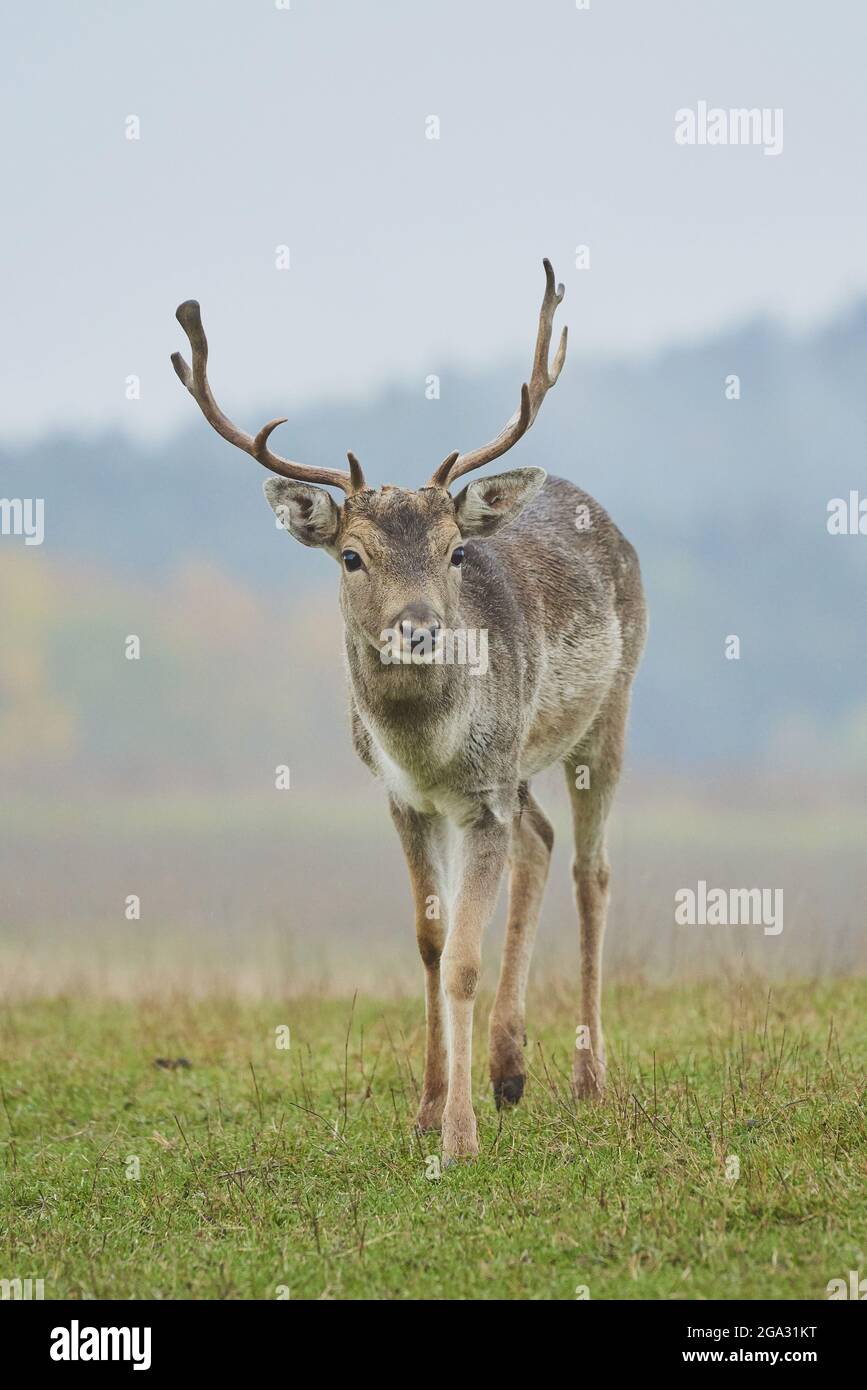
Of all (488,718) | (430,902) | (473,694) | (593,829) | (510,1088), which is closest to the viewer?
(473,694)

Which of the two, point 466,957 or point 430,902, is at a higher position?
point 430,902

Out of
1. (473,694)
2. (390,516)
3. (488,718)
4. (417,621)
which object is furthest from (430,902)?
(390,516)

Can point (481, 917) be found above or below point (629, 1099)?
above

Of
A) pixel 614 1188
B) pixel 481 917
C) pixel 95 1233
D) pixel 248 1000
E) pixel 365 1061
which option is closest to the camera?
pixel 614 1188

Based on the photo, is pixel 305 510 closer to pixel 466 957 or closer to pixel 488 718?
pixel 488 718

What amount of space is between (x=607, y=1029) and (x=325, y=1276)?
595 cm

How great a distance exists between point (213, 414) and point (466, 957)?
10.6ft

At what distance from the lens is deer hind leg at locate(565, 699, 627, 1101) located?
34.1 feet

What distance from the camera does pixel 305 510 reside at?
28.3ft

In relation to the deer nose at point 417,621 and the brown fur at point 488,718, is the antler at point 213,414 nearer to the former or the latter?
the brown fur at point 488,718

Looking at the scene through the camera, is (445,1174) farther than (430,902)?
No
